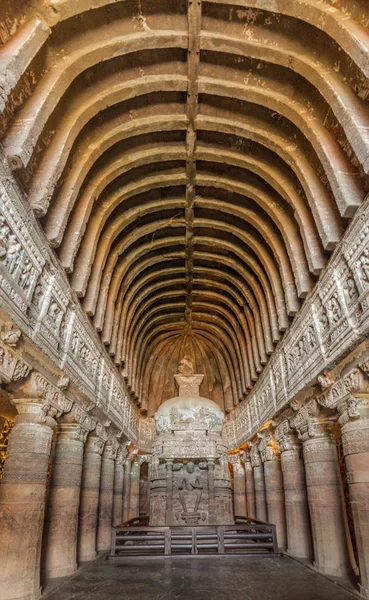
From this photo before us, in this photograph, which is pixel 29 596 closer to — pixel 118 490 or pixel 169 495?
pixel 169 495

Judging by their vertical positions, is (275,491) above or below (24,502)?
below

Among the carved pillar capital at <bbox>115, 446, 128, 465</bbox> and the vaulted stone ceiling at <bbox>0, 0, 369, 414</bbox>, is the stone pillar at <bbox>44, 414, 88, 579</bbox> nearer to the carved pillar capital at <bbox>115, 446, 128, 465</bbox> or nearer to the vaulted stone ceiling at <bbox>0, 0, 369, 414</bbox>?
the vaulted stone ceiling at <bbox>0, 0, 369, 414</bbox>

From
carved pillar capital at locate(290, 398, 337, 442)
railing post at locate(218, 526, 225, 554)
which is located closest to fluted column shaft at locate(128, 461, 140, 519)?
railing post at locate(218, 526, 225, 554)

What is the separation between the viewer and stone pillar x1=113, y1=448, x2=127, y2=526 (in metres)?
14.4

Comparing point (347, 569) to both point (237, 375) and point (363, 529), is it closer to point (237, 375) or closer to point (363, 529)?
point (363, 529)

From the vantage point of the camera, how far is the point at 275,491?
1336cm

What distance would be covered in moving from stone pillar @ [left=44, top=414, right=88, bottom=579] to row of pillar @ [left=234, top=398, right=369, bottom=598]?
606cm

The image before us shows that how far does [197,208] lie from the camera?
548 inches

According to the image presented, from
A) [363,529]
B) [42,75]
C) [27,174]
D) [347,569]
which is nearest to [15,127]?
[27,174]

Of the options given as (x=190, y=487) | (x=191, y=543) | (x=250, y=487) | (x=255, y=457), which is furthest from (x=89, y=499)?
(x=250, y=487)

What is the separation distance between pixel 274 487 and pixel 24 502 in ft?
32.7

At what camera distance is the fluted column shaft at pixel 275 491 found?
12773 mm

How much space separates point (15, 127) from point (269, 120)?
658 cm

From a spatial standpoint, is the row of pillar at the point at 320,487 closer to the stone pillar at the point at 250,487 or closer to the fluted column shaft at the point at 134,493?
the stone pillar at the point at 250,487
